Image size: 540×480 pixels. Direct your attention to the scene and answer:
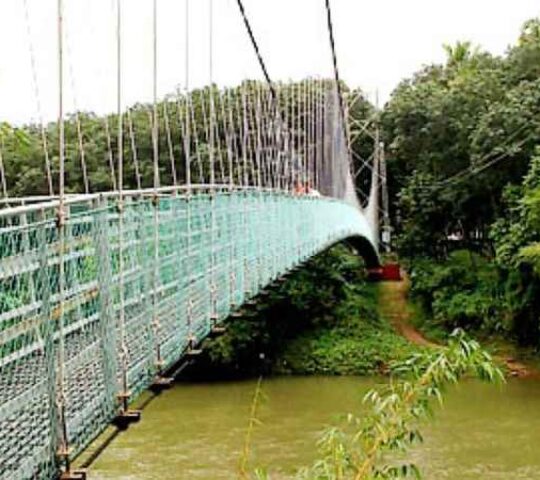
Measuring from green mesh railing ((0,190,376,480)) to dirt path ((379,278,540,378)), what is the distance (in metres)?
6.87

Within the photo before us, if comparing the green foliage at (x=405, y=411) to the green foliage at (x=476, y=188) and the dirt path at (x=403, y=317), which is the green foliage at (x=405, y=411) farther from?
the green foliage at (x=476, y=188)

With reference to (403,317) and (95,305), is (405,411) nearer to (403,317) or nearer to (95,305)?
(95,305)

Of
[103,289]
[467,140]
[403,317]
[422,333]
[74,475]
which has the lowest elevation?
[422,333]

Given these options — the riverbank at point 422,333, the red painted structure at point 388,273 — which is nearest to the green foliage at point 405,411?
the riverbank at point 422,333

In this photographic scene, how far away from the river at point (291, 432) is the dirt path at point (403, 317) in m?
0.54

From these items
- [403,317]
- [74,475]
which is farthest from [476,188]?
[74,475]

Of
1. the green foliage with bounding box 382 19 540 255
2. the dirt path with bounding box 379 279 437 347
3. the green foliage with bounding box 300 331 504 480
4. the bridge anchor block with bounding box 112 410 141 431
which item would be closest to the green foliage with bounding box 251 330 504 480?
the green foliage with bounding box 300 331 504 480

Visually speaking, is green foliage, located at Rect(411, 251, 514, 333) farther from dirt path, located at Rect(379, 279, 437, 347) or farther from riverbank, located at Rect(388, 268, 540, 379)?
dirt path, located at Rect(379, 279, 437, 347)

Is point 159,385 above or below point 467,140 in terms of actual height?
below

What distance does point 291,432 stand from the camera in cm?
888

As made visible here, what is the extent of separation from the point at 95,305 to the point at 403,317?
1197cm

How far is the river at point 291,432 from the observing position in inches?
290

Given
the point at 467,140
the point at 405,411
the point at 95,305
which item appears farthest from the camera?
the point at 467,140

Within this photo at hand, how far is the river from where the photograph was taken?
24.2ft
